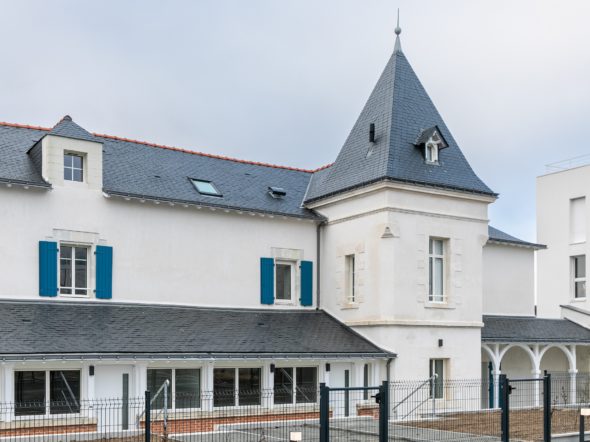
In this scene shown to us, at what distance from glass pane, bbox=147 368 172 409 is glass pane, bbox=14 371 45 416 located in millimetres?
2450

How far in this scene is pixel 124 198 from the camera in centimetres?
1962

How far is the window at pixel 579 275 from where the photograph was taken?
3219 cm

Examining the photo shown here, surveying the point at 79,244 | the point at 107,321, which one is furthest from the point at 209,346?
the point at 79,244

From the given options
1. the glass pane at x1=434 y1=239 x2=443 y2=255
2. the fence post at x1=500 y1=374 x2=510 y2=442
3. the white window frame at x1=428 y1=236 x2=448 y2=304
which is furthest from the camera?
the glass pane at x1=434 y1=239 x2=443 y2=255

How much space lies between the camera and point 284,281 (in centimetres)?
2278

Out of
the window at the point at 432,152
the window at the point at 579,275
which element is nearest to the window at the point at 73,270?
the window at the point at 432,152

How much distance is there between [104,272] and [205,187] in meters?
4.29

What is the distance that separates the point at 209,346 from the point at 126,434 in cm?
287

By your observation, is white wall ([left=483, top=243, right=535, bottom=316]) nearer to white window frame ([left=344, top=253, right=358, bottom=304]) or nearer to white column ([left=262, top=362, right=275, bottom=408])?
white window frame ([left=344, top=253, right=358, bottom=304])

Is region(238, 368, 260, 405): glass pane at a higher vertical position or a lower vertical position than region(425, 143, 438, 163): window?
lower

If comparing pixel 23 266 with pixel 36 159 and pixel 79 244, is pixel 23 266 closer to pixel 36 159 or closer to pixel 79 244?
pixel 79 244

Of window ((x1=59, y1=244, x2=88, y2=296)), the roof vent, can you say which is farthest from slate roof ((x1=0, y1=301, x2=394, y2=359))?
the roof vent

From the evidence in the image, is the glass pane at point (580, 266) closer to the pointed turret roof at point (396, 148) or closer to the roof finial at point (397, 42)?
the pointed turret roof at point (396, 148)

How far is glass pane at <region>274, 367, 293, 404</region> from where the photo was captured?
19.5 meters
